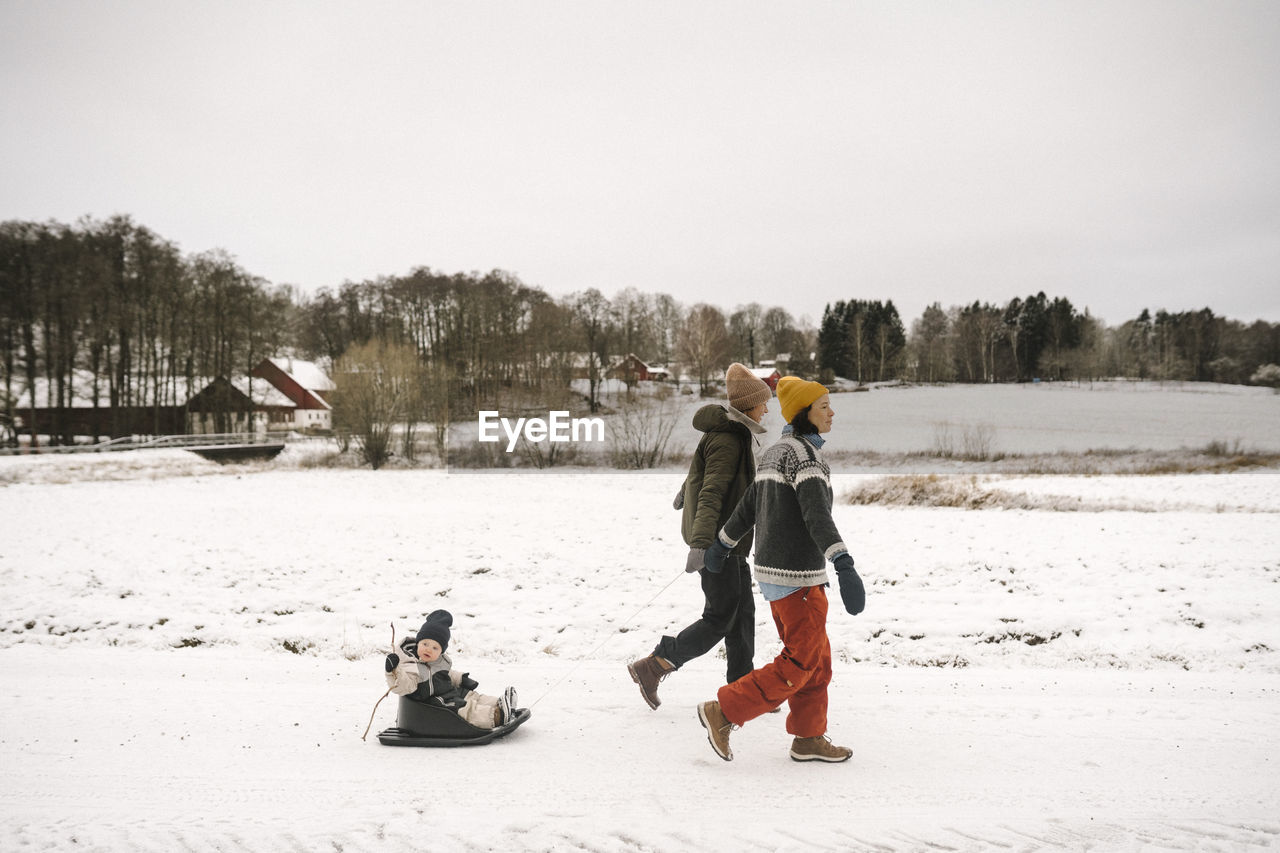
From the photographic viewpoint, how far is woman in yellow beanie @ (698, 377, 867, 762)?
366 centimetres

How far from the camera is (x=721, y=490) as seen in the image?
4238 mm

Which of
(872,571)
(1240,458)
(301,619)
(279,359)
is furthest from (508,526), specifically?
(279,359)

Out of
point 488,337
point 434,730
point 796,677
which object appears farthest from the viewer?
point 488,337

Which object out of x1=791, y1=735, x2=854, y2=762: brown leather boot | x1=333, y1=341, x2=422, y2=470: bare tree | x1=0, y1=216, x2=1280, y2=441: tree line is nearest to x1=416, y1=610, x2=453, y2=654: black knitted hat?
x1=791, y1=735, x2=854, y2=762: brown leather boot

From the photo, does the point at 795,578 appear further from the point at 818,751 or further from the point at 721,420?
the point at 721,420

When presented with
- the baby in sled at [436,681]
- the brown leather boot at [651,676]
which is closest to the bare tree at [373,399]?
the baby in sled at [436,681]

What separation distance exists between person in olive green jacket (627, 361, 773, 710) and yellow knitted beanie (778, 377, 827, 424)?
0.36 m

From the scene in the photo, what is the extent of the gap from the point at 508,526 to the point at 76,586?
611 cm

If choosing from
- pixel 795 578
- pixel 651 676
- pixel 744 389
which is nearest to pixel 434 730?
pixel 651 676

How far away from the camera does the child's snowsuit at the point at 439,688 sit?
160 inches

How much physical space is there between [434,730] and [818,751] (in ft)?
6.91

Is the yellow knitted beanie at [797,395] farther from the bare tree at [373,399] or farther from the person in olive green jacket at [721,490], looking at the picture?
the bare tree at [373,399]

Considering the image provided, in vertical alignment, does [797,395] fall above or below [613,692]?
above

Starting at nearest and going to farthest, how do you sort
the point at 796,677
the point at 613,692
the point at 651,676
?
the point at 796,677
the point at 651,676
the point at 613,692
